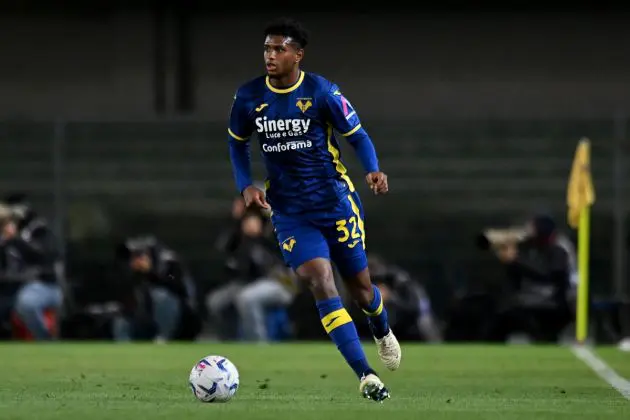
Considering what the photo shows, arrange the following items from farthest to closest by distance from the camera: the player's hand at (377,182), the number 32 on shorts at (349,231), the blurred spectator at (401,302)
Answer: the blurred spectator at (401,302)
the number 32 on shorts at (349,231)
the player's hand at (377,182)

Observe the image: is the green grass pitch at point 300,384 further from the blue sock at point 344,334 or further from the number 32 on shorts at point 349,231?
the number 32 on shorts at point 349,231

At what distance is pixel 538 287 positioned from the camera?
19.0 m

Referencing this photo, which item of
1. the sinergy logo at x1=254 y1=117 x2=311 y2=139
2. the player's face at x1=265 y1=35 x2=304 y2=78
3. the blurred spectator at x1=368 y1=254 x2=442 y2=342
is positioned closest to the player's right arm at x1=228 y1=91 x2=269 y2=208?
the sinergy logo at x1=254 y1=117 x2=311 y2=139

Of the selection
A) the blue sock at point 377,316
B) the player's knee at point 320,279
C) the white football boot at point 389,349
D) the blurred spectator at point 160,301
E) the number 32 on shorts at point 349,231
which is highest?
the number 32 on shorts at point 349,231

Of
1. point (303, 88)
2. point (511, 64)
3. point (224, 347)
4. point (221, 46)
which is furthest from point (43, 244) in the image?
point (303, 88)

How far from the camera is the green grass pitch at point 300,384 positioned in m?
9.13

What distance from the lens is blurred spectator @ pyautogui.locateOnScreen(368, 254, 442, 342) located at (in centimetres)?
1927

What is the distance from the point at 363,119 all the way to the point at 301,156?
11.9 metres

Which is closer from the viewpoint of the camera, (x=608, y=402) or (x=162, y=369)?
(x=608, y=402)

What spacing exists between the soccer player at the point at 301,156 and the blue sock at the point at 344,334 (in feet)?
0.08

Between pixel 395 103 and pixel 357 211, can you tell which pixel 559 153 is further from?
pixel 357 211

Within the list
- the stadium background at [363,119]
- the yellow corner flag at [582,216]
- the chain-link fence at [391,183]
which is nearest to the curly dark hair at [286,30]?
the yellow corner flag at [582,216]

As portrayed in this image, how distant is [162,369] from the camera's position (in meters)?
13.9

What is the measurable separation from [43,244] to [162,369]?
661 centimetres
